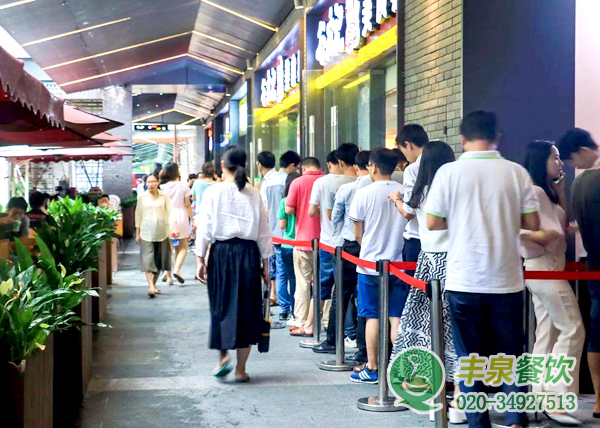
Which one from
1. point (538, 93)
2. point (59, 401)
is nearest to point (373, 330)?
point (59, 401)

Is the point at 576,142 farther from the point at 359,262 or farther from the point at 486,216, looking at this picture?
the point at 359,262

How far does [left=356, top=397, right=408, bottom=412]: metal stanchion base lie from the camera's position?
228 inches

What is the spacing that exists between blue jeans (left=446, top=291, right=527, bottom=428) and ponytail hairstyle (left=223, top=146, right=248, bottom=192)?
93.0 inches

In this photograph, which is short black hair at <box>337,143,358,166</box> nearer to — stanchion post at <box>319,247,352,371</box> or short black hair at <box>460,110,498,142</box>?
stanchion post at <box>319,247,352,371</box>

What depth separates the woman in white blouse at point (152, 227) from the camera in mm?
11734

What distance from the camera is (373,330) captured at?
253 inches

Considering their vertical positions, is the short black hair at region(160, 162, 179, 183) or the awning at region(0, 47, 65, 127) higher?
the awning at region(0, 47, 65, 127)

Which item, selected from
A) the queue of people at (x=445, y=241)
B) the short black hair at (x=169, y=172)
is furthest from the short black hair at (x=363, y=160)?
the short black hair at (x=169, y=172)

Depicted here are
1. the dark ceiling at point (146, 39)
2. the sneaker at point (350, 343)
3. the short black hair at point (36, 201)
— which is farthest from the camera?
the dark ceiling at point (146, 39)

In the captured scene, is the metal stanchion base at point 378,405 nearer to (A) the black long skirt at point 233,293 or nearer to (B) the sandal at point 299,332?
(A) the black long skirt at point 233,293

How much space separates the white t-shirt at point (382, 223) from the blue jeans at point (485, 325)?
1.69 metres

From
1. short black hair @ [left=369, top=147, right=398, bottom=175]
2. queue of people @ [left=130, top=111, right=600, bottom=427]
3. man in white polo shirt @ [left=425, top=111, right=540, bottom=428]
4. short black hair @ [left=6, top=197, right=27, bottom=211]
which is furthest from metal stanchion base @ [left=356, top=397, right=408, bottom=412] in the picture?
short black hair @ [left=6, top=197, right=27, bottom=211]

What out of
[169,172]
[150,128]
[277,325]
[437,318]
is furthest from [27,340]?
[150,128]

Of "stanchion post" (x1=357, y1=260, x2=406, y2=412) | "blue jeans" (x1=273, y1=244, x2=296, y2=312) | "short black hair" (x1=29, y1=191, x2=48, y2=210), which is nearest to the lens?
"stanchion post" (x1=357, y1=260, x2=406, y2=412)
